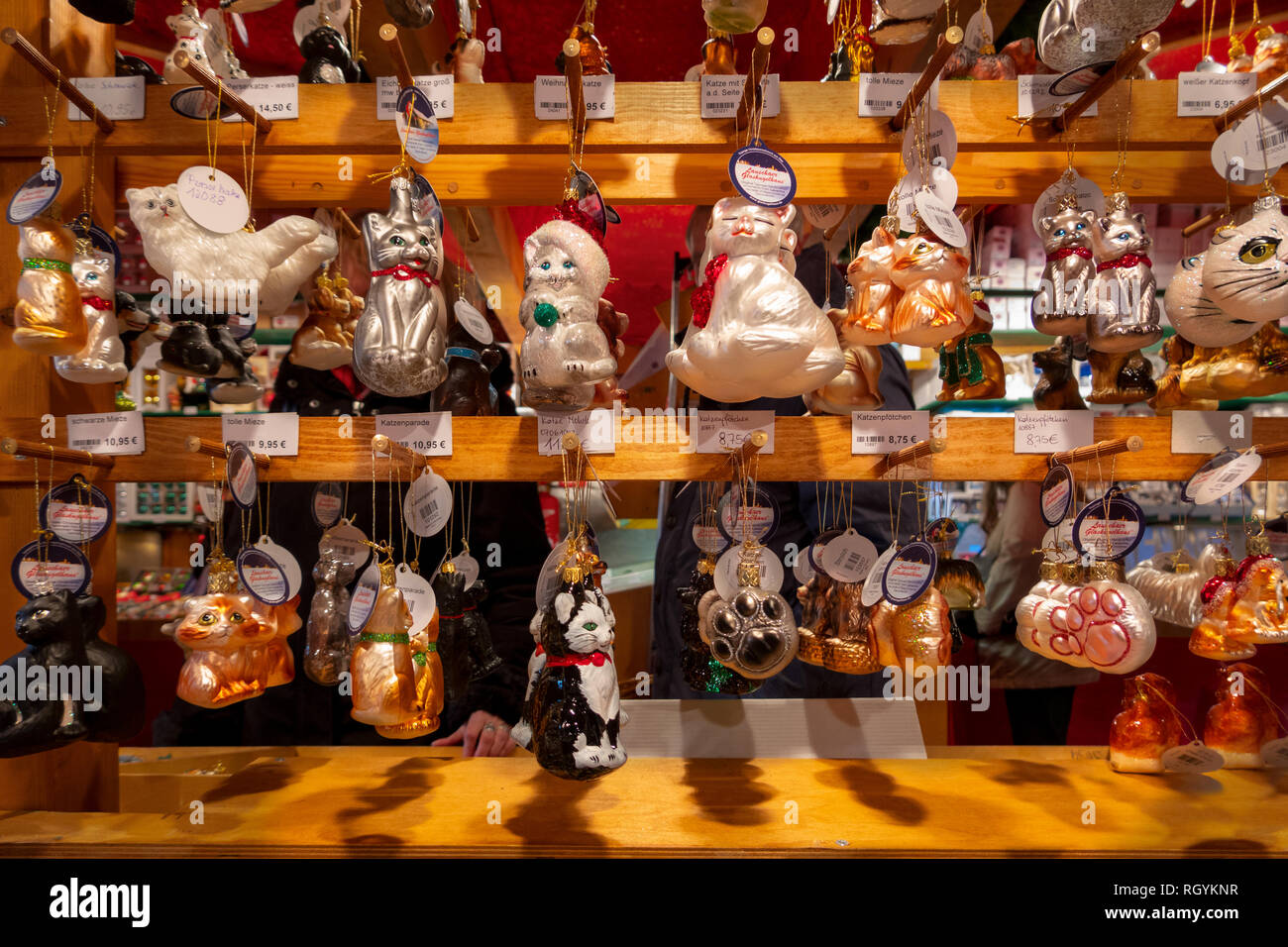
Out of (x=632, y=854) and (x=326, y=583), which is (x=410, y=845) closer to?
(x=632, y=854)

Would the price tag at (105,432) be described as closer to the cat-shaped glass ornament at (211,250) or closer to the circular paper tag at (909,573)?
the cat-shaped glass ornament at (211,250)

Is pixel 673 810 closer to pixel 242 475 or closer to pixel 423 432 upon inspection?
pixel 423 432

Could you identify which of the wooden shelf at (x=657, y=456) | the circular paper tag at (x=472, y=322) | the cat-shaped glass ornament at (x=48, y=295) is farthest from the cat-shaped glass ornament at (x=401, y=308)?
the cat-shaped glass ornament at (x=48, y=295)

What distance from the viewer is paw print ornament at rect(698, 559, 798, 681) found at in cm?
100

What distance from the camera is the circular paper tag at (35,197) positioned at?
1001mm

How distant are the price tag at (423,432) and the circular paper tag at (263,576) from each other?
23 cm

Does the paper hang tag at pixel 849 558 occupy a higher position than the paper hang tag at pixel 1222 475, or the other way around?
the paper hang tag at pixel 1222 475

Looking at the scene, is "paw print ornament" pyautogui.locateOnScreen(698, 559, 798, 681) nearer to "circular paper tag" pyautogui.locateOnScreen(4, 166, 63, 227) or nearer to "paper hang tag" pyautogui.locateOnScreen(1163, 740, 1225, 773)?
"paper hang tag" pyautogui.locateOnScreen(1163, 740, 1225, 773)

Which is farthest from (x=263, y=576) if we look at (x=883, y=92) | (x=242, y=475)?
(x=883, y=92)

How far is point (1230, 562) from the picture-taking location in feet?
3.74

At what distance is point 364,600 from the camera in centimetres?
103
